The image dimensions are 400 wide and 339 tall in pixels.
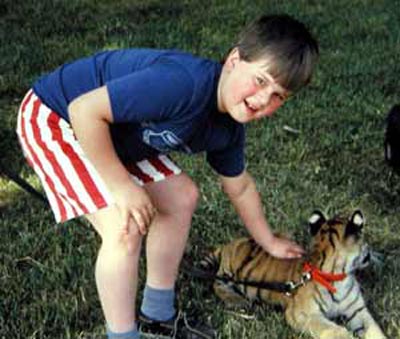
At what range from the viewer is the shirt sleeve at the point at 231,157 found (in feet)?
9.80

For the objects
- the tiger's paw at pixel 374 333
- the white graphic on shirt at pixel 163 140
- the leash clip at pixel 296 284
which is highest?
the white graphic on shirt at pixel 163 140

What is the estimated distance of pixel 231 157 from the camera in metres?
3.03

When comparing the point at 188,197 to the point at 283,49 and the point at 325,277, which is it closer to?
the point at 325,277

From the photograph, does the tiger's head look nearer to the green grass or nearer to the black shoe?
the green grass

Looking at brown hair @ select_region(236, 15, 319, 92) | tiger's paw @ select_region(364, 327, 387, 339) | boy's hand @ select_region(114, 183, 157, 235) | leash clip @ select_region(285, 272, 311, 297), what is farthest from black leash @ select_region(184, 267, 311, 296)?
brown hair @ select_region(236, 15, 319, 92)

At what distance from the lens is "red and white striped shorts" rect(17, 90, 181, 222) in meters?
2.76

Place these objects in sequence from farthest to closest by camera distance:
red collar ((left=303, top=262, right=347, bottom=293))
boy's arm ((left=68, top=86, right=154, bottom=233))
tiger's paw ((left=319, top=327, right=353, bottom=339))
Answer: red collar ((left=303, top=262, right=347, bottom=293))
tiger's paw ((left=319, top=327, right=353, bottom=339))
boy's arm ((left=68, top=86, right=154, bottom=233))

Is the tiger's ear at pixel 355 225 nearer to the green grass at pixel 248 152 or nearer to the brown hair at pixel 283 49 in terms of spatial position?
the green grass at pixel 248 152

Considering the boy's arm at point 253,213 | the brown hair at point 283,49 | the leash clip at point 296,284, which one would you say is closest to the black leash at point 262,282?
the leash clip at point 296,284

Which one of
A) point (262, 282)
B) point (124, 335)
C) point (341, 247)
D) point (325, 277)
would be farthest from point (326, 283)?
point (124, 335)

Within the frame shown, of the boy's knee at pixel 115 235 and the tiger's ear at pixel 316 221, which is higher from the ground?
the boy's knee at pixel 115 235

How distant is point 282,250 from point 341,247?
22cm

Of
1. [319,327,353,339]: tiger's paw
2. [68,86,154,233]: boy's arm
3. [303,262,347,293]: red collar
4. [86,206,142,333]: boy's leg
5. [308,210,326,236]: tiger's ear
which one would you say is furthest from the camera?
[308,210,326,236]: tiger's ear

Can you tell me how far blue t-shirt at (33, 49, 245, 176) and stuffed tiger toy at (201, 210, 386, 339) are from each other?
1.27ft
